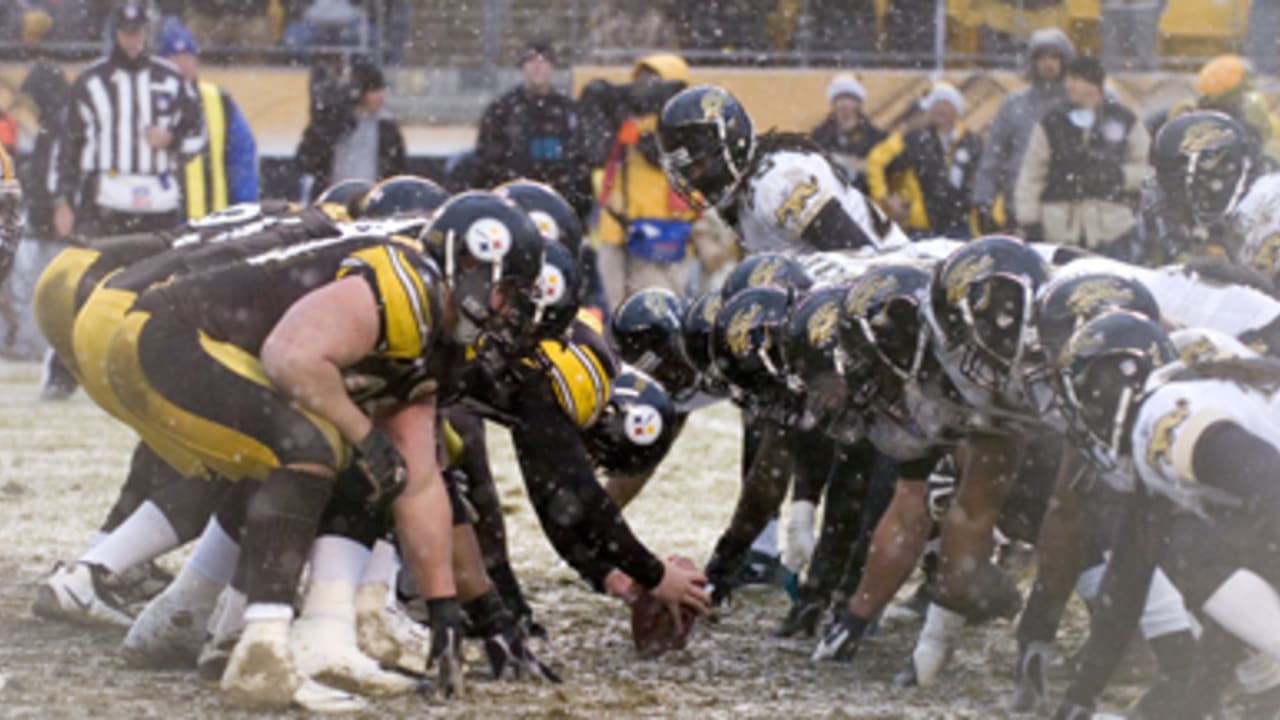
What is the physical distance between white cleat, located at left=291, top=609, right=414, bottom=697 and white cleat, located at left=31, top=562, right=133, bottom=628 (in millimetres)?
971

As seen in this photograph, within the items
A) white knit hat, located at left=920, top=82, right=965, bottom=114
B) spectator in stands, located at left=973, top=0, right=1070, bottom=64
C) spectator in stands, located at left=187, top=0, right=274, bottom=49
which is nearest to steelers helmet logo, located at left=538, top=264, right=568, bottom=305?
white knit hat, located at left=920, top=82, right=965, bottom=114

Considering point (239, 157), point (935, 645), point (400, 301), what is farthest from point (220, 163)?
point (935, 645)

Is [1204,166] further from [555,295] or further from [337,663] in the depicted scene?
[337,663]

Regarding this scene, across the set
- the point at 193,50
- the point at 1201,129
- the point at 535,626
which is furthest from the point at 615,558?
the point at 193,50

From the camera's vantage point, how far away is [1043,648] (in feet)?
17.9

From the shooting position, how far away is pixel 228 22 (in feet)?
52.3

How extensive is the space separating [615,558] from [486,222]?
3.73 ft

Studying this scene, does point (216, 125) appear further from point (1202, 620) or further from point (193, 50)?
point (1202, 620)

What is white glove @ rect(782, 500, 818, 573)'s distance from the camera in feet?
23.9

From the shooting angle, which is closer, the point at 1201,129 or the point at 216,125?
the point at 1201,129

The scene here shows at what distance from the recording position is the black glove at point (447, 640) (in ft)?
17.7

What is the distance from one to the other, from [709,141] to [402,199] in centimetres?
120

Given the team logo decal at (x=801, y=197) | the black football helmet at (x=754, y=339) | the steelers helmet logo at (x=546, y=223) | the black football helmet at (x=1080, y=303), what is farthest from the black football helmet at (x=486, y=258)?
the team logo decal at (x=801, y=197)

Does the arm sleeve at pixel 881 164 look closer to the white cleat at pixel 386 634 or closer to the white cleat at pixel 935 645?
the white cleat at pixel 935 645
